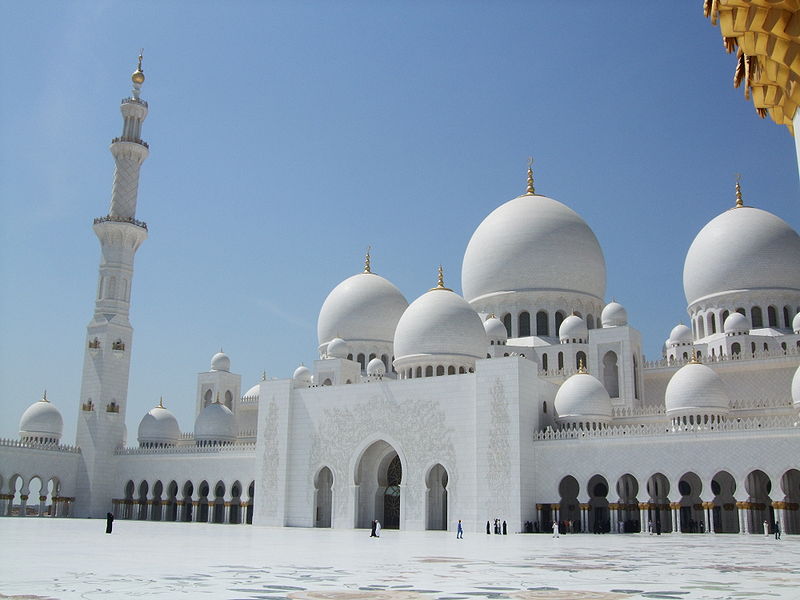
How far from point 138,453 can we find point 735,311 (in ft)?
71.5

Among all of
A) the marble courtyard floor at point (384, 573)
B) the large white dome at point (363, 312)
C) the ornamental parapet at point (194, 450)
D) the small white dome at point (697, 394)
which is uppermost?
the large white dome at point (363, 312)

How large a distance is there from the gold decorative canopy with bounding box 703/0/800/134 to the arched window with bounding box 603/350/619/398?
22.1 m

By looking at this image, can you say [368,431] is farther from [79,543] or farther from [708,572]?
[708,572]

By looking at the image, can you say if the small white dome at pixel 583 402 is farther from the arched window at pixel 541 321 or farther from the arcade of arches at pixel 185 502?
the arcade of arches at pixel 185 502

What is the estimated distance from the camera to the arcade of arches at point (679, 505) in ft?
65.0

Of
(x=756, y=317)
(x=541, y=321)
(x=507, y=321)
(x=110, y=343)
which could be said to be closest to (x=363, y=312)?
(x=507, y=321)

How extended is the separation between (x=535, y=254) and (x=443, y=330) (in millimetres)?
5059

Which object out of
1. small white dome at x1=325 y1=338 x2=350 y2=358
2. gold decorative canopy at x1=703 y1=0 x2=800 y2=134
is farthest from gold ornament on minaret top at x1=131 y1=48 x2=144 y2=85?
gold decorative canopy at x1=703 y1=0 x2=800 y2=134

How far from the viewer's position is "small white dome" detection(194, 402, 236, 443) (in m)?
31.1

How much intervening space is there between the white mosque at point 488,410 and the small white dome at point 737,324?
4 cm

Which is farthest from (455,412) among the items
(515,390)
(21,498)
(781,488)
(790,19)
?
(790,19)

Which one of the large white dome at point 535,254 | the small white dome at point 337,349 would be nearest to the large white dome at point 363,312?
the small white dome at point 337,349

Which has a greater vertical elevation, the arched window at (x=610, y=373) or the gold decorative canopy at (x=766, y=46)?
the arched window at (x=610, y=373)

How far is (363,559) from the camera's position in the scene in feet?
33.8
